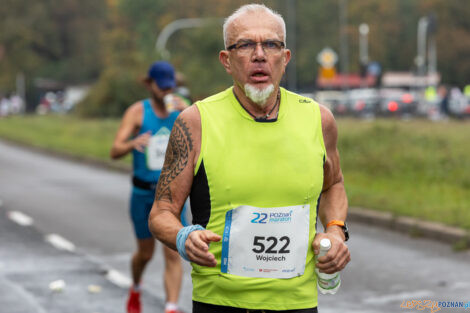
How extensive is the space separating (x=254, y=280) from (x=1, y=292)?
503cm

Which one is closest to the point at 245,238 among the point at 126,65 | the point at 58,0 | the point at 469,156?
the point at 469,156

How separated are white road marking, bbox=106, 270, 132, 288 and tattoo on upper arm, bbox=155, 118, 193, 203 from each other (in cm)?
485

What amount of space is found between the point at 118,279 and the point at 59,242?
8.09ft

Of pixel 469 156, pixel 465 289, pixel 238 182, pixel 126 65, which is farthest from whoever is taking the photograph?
pixel 126 65

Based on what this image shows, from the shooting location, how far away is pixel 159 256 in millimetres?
9648

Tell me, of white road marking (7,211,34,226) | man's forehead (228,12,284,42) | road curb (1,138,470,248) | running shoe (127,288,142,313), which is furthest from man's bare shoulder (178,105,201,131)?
white road marking (7,211,34,226)

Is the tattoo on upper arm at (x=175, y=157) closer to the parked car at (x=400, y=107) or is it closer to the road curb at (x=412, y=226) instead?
the road curb at (x=412, y=226)

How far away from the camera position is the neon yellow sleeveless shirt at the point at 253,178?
3230 millimetres

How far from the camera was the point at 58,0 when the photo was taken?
10862cm

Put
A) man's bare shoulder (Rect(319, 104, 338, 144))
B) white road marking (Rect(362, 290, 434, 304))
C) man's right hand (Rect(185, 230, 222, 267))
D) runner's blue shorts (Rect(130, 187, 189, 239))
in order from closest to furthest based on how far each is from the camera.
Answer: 1. man's right hand (Rect(185, 230, 222, 267))
2. man's bare shoulder (Rect(319, 104, 338, 144))
3. runner's blue shorts (Rect(130, 187, 189, 239))
4. white road marking (Rect(362, 290, 434, 304))

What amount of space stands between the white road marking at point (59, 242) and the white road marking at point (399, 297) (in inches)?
158

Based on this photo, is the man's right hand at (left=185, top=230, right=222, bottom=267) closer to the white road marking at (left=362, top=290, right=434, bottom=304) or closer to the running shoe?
the running shoe

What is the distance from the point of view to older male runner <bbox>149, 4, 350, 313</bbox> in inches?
127

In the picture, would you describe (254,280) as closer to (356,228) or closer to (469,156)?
(356,228)
